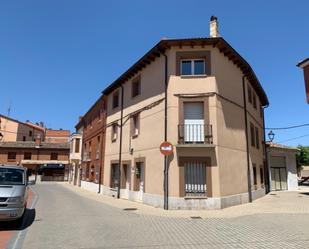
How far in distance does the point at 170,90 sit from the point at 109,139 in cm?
911

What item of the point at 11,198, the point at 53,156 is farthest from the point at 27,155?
the point at 11,198

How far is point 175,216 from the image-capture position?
11.2 meters

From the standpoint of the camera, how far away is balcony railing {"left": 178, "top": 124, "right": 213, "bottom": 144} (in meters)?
13.5

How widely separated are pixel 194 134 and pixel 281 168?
48.7 ft

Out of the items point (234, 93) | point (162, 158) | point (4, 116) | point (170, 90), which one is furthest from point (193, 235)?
point (4, 116)

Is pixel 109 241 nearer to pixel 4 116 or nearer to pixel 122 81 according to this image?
pixel 122 81

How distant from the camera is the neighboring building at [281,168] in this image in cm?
2416

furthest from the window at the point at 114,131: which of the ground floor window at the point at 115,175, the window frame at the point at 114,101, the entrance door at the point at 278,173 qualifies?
the entrance door at the point at 278,173

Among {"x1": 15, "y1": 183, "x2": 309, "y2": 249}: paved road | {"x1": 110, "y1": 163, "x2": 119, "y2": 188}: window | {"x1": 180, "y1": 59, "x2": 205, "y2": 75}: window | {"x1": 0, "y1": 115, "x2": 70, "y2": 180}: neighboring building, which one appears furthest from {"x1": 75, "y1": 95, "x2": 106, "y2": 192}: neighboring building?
{"x1": 0, "y1": 115, "x2": 70, "y2": 180}: neighboring building

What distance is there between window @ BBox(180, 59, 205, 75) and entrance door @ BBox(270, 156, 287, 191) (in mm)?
14030

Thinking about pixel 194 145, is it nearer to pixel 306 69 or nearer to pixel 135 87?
pixel 135 87

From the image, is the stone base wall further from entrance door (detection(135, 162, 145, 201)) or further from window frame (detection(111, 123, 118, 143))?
window frame (detection(111, 123, 118, 143))

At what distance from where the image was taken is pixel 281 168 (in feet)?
81.0

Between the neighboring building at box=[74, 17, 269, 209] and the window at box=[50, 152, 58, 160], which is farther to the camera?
the window at box=[50, 152, 58, 160]
